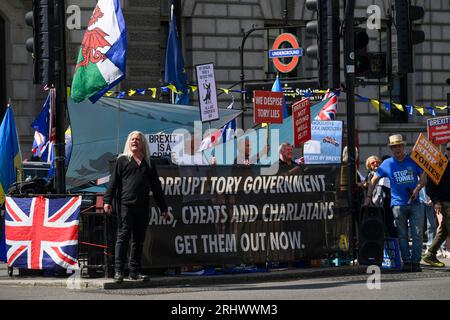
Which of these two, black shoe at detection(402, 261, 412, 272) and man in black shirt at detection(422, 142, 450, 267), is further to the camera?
man in black shirt at detection(422, 142, 450, 267)

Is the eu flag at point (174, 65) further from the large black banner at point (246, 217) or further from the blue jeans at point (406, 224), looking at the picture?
the blue jeans at point (406, 224)

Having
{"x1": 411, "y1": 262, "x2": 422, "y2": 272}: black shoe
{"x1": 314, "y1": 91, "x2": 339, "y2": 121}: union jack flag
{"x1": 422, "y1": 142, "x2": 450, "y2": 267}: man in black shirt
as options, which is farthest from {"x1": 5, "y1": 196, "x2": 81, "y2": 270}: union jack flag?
{"x1": 314, "y1": 91, "x2": 339, "y2": 121}: union jack flag

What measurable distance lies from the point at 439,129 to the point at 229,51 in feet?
32.4

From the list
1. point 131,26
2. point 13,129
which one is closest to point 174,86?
point 13,129

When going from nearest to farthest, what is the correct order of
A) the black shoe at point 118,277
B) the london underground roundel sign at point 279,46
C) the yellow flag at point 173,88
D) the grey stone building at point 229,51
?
the black shoe at point 118,277
the yellow flag at point 173,88
the grey stone building at point 229,51
the london underground roundel sign at point 279,46

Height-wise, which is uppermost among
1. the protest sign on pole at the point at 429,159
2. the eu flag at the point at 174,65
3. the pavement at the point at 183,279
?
the eu flag at the point at 174,65

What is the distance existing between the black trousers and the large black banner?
591mm

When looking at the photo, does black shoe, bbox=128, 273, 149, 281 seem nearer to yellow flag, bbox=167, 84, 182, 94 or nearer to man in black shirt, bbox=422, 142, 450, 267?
man in black shirt, bbox=422, 142, 450, 267

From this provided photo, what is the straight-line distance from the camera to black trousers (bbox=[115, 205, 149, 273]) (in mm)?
13570

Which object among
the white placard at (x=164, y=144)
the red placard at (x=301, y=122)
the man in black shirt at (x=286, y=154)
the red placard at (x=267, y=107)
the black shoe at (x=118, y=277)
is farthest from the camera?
the white placard at (x=164, y=144)

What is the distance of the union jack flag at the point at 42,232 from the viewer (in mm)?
14398

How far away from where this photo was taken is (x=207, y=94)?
20.4 meters

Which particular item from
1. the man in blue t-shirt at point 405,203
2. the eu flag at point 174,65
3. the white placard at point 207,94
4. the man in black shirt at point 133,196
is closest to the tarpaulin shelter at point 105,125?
the white placard at point 207,94

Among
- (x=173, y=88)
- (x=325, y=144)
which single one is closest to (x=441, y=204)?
(x=325, y=144)
